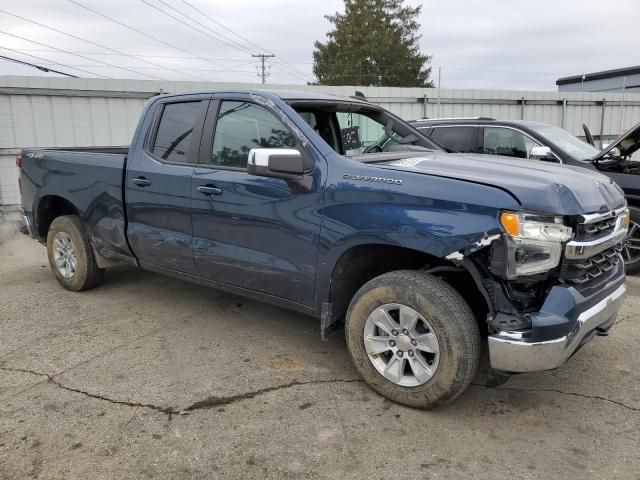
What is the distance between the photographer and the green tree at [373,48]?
40344 millimetres

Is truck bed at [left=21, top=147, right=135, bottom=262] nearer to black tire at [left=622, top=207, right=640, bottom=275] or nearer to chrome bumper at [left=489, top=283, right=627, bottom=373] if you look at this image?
chrome bumper at [left=489, top=283, right=627, bottom=373]

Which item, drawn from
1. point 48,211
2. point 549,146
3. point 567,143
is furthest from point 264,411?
point 567,143

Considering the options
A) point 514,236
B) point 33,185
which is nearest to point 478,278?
point 514,236

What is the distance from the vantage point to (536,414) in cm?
307

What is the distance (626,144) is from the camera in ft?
19.1

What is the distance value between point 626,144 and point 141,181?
16.8 feet

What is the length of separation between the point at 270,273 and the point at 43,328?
220 centimetres

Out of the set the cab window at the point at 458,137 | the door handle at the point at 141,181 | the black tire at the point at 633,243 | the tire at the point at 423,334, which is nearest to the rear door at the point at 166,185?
the door handle at the point at 141,181

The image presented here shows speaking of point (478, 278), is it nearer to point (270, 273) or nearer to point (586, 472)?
point (586, 472)

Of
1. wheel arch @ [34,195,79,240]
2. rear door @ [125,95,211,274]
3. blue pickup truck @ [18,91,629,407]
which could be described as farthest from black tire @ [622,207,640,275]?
wheel arch @ [34,195,79,240]

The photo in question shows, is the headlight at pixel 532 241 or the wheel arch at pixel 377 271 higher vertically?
the headlight at pixel 532 241

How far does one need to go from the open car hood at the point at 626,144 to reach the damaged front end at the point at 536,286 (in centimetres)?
336

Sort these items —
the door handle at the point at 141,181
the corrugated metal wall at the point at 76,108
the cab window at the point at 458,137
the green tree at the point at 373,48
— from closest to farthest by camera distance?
the door handle at the point at 141,181 → the cab window at the point at 458,137 → the corrugated metal wall at the point at 76,108 → the green tree at the point at 373,48

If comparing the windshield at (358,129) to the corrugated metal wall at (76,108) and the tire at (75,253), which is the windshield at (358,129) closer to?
the tire at (75,253)
